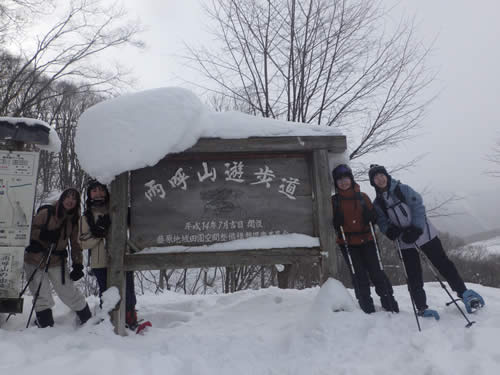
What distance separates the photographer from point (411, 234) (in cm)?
353

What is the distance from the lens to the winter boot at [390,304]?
3.57 meters

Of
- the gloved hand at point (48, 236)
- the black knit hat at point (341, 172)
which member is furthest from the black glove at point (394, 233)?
the gloved hand at point (48, 236)

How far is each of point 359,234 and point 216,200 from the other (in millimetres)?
1828

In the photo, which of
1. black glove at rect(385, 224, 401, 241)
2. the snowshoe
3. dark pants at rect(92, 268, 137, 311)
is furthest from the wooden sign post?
black glove at rect(385, 224, 401, 241)

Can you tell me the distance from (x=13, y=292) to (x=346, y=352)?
378 centimetres

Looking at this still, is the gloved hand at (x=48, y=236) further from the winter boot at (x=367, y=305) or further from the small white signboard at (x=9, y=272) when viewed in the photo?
the winter boot at (x=367, y=305)

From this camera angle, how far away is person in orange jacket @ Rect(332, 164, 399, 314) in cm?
366

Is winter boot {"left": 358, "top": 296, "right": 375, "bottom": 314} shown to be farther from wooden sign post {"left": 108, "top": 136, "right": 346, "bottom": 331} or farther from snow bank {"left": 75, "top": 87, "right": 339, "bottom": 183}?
snow bank {"left": 75, "top": 87, "right": 339, "bottom": 183}

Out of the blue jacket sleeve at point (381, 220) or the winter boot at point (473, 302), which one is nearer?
the winter boot at point (473, 302)

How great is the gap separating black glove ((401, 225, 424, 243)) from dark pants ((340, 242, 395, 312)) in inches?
15.4

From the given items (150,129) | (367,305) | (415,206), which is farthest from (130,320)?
(415,206)

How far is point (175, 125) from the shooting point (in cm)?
334

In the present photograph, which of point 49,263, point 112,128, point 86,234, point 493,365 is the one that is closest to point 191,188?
point 112,128

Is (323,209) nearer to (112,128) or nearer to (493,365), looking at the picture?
(493,365)
